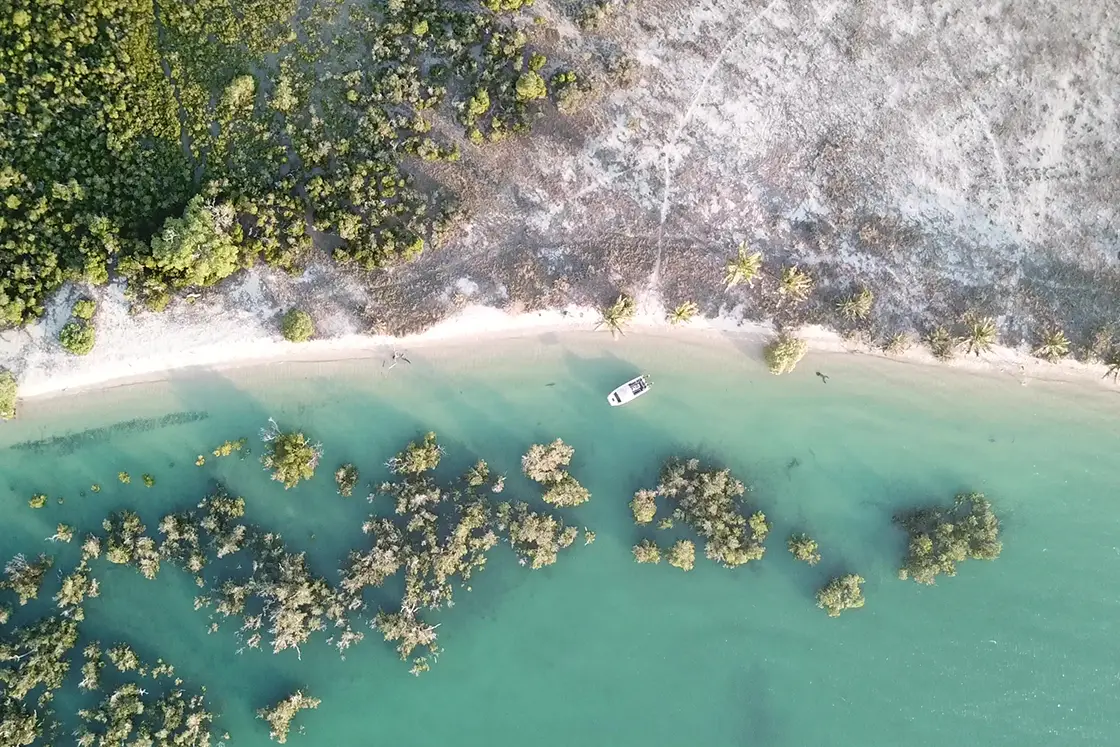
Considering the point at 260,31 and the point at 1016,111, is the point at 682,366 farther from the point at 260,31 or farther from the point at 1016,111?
the point at 260,31

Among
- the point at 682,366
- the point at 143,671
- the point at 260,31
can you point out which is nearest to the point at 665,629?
the point at 682,366

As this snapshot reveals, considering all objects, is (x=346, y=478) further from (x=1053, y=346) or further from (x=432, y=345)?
(x=1053, y=346)

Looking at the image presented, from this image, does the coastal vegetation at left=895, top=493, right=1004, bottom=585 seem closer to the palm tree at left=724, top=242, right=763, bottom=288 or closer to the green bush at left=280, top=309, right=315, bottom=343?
the palm tree at left=724, top=242, right=763, bottom=288

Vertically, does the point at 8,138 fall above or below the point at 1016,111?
above

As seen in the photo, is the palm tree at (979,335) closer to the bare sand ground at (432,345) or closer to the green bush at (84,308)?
the bare sand ground at (432,345)

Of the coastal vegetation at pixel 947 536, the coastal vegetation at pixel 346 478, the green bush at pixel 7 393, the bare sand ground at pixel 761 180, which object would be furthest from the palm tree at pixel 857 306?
the green bush at pixel 7 393

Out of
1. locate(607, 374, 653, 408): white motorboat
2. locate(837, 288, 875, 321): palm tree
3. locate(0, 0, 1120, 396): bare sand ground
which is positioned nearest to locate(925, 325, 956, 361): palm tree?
locate(0, 0, 1120, 396): bare sand ground
